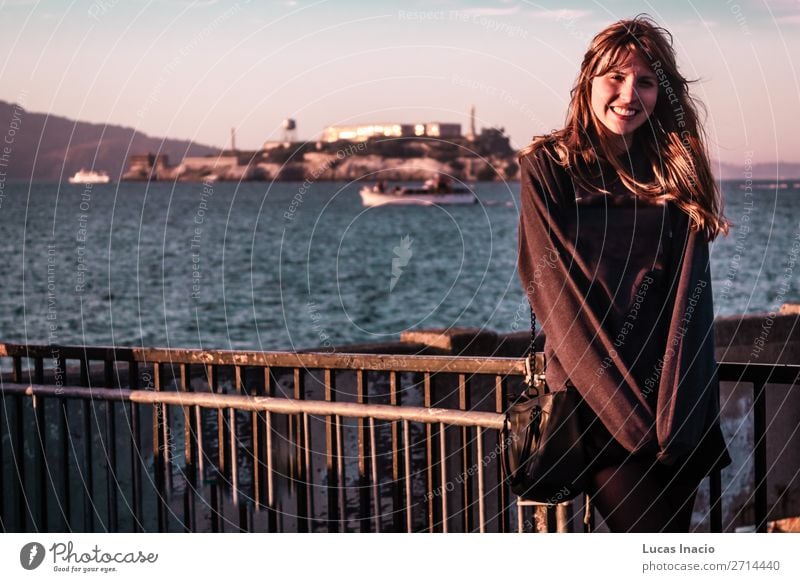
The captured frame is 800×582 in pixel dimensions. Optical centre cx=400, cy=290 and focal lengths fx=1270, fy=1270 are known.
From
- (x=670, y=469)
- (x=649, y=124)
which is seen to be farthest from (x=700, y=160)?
(x=670, y=469)

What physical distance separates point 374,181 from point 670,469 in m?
104

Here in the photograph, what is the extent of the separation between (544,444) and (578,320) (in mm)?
408

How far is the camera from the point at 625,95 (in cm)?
396

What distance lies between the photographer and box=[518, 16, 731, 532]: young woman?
3830 mm

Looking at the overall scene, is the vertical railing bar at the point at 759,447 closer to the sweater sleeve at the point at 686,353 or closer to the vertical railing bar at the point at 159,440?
the sweater sleeve at the point at 686,353

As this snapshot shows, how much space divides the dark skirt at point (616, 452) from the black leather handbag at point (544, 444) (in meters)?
0.03

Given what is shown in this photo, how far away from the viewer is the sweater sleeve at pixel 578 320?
3.82m

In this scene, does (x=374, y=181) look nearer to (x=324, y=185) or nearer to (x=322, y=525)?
(x=324, y=185)

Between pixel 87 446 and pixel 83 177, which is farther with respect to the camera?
pixel 83 177

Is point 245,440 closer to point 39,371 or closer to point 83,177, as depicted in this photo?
point 39,371

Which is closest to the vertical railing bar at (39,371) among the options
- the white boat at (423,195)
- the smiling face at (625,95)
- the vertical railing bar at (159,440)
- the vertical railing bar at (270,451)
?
the vertical railing bar at (159,440)

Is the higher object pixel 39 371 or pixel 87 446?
pixel 39 371

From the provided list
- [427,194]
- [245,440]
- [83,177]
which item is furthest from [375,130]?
[83,177]

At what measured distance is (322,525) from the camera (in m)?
7.88
